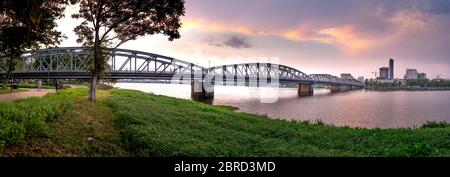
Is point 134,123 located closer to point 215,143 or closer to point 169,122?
point 169,122

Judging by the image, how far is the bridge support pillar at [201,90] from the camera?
86938 millimetres

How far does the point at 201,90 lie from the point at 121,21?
2654 inches

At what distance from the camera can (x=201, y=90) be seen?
89.8m

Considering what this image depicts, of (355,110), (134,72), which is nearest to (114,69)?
(134,72)

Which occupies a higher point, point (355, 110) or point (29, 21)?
point (29, 21)

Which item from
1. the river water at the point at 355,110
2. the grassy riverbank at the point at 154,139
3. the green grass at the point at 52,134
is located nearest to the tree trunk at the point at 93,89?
the grassy riverbank at the point at 154,139

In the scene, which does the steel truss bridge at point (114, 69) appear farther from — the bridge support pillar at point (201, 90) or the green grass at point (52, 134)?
the green grass at point (52, 134)

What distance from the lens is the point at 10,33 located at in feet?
72.7

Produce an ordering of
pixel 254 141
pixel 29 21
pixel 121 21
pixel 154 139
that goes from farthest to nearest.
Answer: pixel 121 21 → pixel 29 21 → pixel 254 141 → pixel 154 139

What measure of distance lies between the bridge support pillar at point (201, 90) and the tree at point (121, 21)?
6064 cm

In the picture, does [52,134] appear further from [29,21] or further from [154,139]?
→ [29,21]
